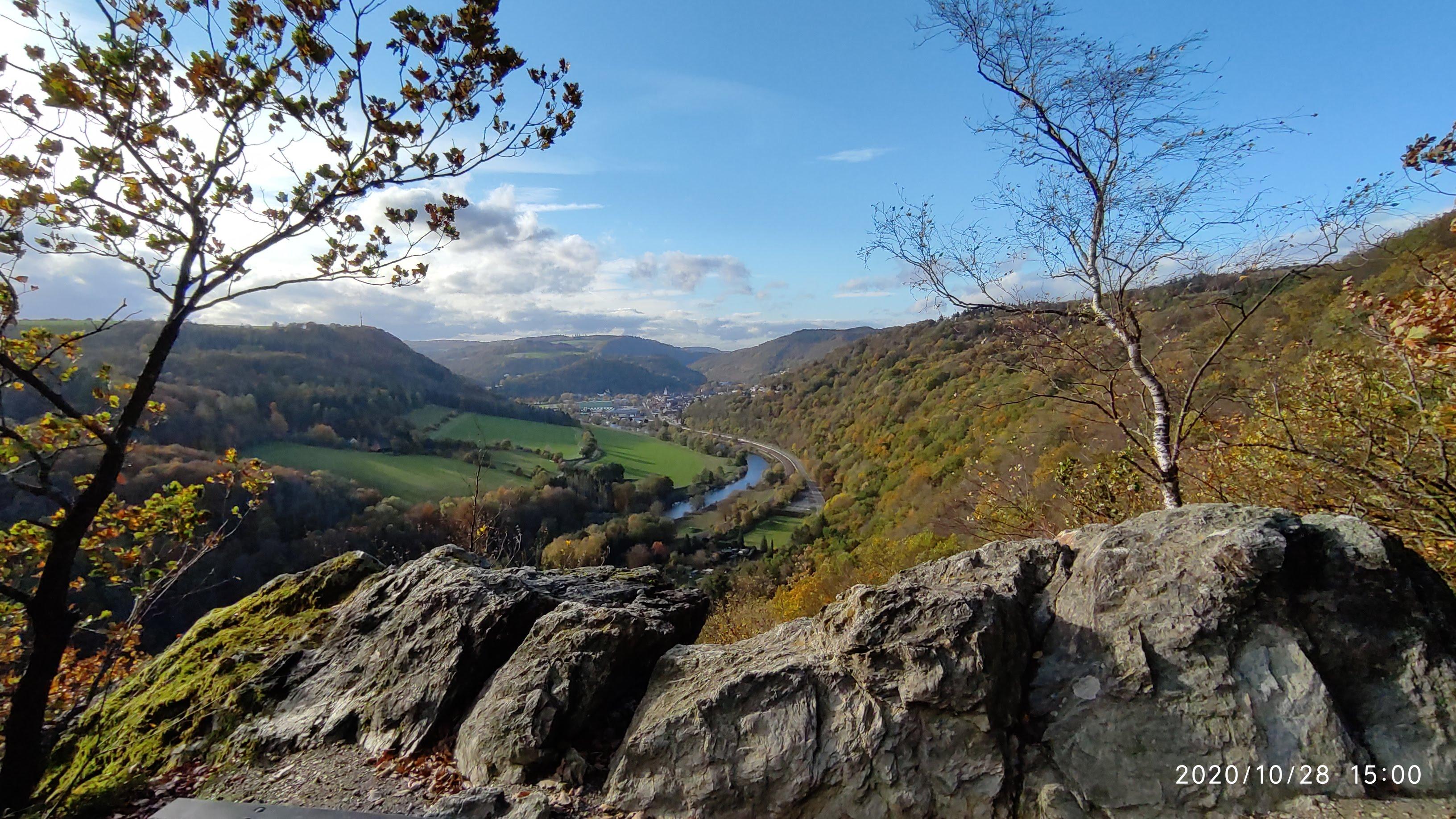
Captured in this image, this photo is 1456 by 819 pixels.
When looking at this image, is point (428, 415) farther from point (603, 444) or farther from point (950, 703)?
point (950, 703)

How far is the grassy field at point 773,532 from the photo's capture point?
50656 mm

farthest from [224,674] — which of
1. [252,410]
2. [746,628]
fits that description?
[252,410]

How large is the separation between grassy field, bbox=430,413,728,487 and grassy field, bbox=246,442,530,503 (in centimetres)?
1266

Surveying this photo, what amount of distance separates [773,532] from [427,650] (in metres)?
50.9

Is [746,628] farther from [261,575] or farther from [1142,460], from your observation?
[261,575]

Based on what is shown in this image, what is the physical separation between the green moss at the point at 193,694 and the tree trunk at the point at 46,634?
352 millimetres

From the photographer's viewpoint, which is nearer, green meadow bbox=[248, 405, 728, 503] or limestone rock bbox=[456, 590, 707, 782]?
limestone rock bbox=[456, 590, 707, 782]

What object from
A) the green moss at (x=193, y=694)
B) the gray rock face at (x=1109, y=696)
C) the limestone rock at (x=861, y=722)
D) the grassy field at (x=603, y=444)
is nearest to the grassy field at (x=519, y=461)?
the grassy field at (x=603, y=444)

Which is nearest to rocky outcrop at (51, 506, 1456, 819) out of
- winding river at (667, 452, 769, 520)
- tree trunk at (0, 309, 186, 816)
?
tree trunk at (0, 309, 186, 816)

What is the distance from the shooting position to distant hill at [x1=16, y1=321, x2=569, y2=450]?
2361 inches

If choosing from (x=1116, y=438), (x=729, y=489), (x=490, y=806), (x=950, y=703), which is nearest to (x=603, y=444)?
(x=729, y=489)

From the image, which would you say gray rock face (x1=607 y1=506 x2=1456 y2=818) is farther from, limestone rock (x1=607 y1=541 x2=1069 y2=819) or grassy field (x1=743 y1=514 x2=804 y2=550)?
grassy field (x1=743 y1=514 x2=804 y2=550)

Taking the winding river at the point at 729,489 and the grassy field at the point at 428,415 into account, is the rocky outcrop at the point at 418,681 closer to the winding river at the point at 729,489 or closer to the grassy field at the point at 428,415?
the winding river at the point at 729,489

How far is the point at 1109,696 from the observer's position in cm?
425
